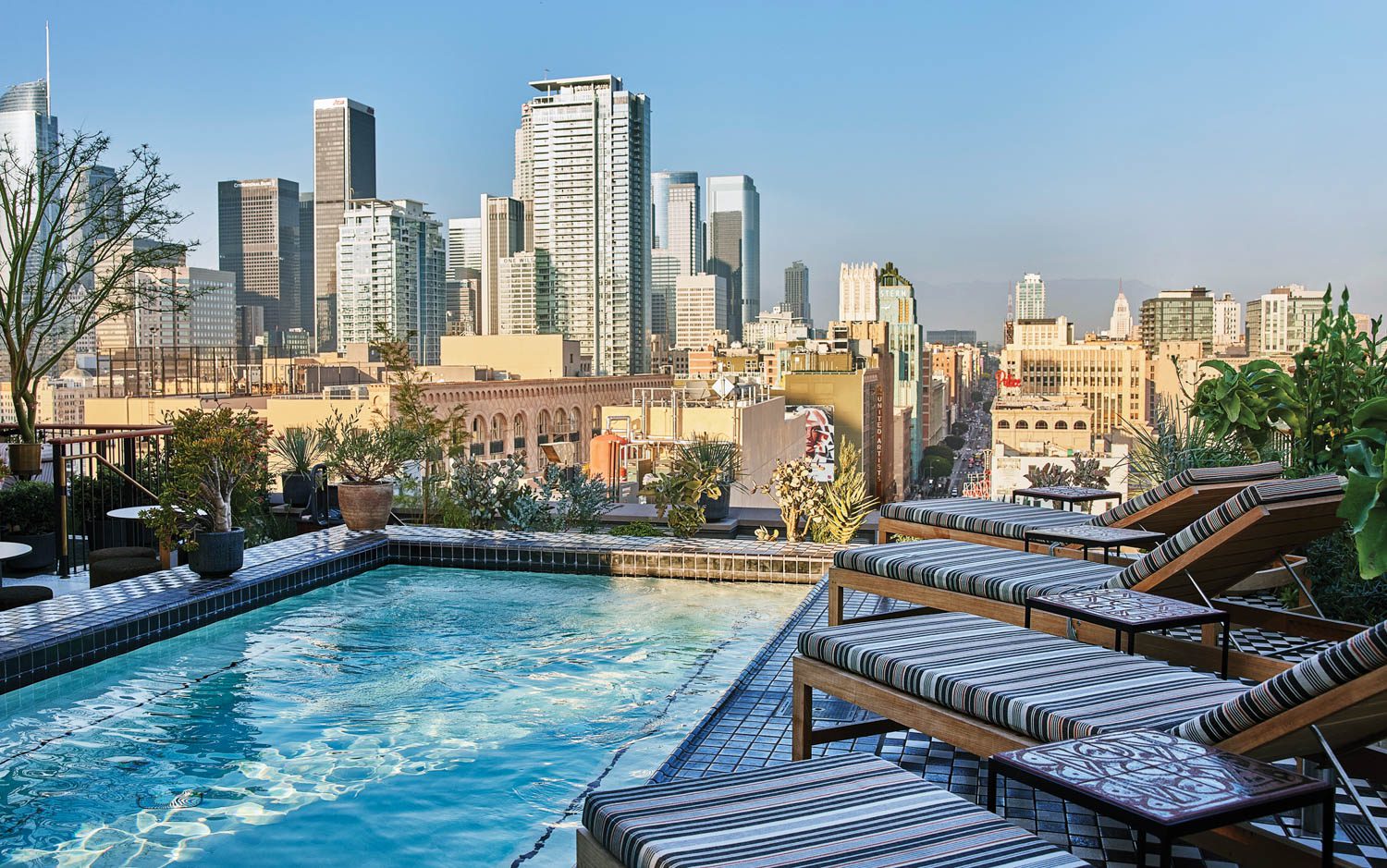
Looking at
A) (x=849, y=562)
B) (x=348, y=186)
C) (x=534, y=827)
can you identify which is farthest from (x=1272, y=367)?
(x=348, y=186)

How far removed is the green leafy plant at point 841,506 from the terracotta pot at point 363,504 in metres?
2.91

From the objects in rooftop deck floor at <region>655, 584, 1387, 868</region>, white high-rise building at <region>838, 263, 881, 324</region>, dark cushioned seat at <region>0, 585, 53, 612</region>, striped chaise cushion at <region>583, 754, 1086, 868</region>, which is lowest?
rooftop deck floor at <region>655, 584, 1387, 868</region>

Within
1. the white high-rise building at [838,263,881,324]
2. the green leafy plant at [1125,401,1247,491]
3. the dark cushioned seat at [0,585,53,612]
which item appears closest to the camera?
the dark cushioned seat at [0,585,53,612]

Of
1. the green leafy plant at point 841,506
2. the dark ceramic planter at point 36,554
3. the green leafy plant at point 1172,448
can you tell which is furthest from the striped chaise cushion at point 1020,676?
the dark ceramic planter at point 36,554

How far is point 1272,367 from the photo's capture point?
4.96m

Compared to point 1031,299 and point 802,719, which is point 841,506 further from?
point 1031,299

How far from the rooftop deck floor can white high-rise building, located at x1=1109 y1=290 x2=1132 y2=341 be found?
223 ft

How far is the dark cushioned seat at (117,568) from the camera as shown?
5.62 metres

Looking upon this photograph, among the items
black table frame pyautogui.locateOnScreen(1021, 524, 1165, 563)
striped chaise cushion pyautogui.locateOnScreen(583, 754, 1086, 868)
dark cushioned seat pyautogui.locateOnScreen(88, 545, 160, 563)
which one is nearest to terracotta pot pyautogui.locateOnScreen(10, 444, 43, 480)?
dark cushioned seat pyautogui.locateOnScreen(88, 545, 160, 563)

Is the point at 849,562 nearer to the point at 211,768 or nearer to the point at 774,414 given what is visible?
the point at 211,768

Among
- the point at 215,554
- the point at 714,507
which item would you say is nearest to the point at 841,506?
the point at 714,507

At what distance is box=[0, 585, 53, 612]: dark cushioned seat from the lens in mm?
4997

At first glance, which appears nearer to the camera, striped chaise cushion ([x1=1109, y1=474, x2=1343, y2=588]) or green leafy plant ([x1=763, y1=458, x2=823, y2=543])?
striped chaise cushion ([x1=1109, y1=474, x2=1343, y2=588])

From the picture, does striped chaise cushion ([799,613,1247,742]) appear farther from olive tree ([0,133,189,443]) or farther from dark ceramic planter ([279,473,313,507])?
olive tree ([0,133,189,443])
